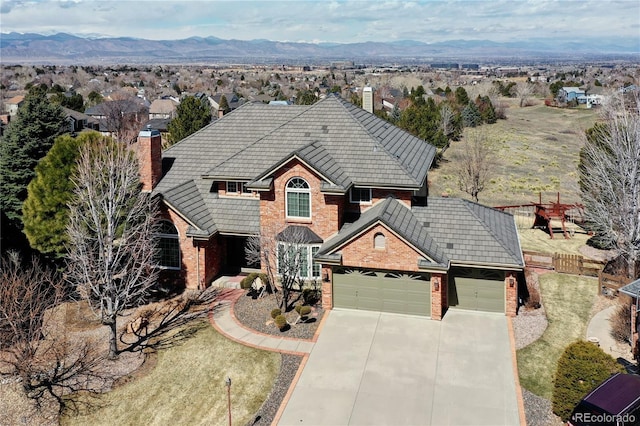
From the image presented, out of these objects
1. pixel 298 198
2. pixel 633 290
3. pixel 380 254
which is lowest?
pixel 633 290

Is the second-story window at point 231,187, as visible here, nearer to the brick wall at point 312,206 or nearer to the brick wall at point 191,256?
the brick wall at point 312,206

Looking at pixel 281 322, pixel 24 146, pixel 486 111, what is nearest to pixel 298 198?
pixel 281 322

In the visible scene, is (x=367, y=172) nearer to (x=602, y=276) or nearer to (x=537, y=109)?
(x=602, y=276)

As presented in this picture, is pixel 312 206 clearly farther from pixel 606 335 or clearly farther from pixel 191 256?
pixel 606 335

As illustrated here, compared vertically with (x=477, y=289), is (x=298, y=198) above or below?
above

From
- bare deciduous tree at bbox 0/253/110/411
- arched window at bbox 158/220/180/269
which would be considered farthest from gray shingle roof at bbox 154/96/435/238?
bare deciduous tree at bbox 0/253/110/411
